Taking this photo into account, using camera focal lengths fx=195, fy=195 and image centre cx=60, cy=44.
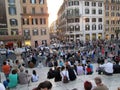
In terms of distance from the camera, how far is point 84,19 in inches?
2746

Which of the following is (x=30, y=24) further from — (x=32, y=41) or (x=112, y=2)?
(x=112, y=2)

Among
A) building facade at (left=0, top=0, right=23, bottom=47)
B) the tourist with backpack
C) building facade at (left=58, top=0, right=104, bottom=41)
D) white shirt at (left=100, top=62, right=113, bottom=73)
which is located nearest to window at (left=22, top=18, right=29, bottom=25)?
building facade at (left=0, top=0, right=23, bottom=47)

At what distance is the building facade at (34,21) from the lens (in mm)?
53500

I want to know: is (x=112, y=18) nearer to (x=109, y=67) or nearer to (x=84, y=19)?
(x=84, y=19)

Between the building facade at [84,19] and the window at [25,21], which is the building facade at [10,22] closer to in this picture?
the window at [25,21]

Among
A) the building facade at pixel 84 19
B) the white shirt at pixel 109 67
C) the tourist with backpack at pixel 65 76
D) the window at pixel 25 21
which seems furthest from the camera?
the building facade at pixel 84 19

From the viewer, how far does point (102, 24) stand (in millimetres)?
74938

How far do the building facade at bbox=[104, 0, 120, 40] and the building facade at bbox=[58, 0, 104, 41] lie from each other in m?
4.25

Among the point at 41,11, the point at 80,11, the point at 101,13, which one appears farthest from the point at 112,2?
the point at 41,11

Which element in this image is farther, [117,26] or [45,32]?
[117,26]

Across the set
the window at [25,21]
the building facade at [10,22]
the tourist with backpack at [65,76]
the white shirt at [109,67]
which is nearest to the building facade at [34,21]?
the window at [25,21]

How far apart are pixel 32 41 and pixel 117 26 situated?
41967 mm

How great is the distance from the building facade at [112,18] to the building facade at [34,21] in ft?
101

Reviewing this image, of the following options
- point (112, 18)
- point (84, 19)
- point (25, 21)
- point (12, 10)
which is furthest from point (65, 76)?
point (112, 18)
